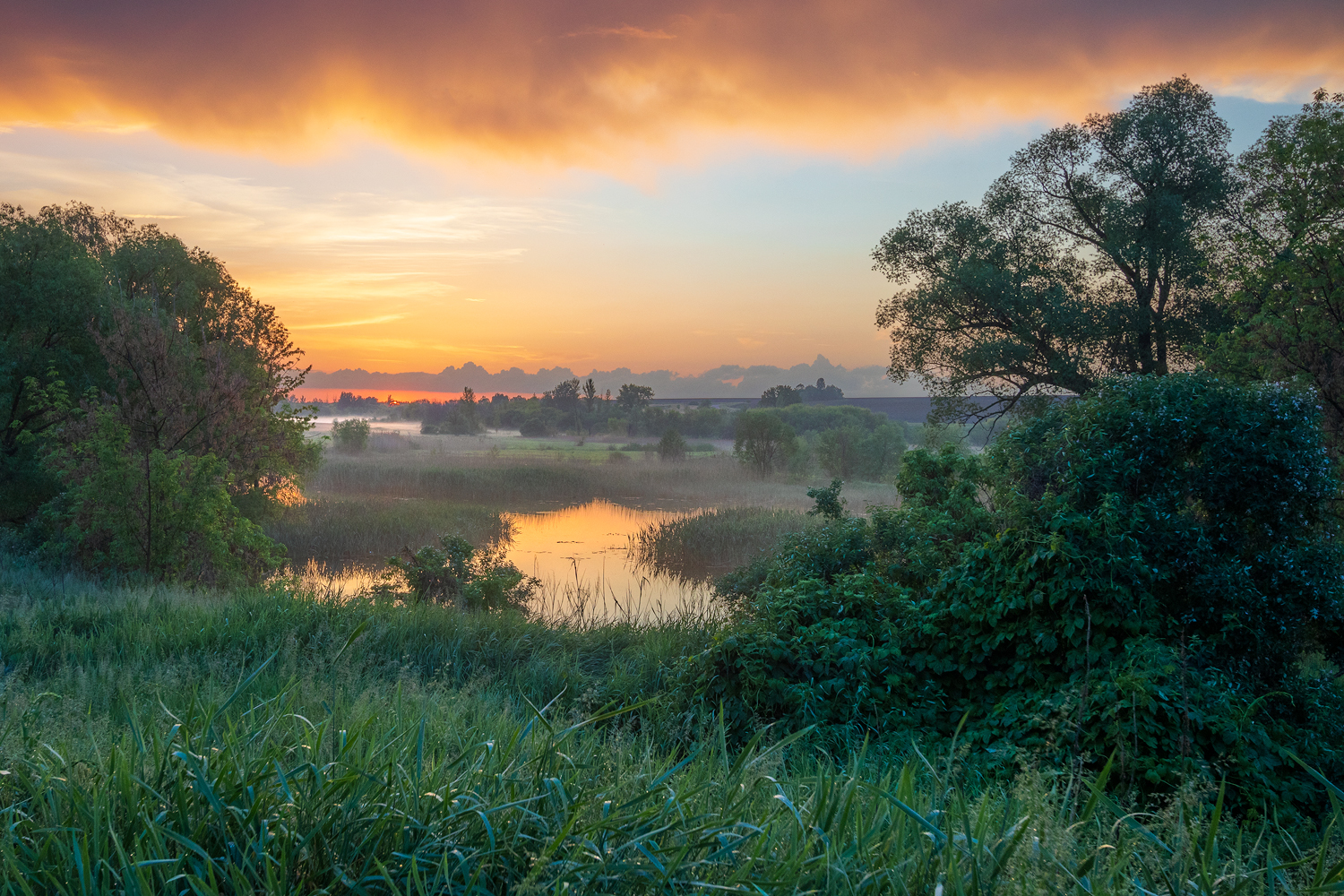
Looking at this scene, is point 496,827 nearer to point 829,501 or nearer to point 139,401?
point 829,501

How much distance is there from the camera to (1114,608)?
19.5ft

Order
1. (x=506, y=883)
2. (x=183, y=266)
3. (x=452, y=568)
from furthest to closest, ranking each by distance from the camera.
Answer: (x=183, y=266) → (x=452, y=568) → (x=506, y=883)

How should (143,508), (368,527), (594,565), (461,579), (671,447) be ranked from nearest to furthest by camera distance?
(143,508) < (461,579) < (594,565) < (368,527) < (671,447)

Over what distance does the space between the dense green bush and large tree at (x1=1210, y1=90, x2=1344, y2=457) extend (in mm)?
5517

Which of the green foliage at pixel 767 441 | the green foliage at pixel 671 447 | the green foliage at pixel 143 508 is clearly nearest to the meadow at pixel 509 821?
the green foliage at pixel 143 508

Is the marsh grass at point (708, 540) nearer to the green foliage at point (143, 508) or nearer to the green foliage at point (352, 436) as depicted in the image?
the green foliage at point (143, 508)

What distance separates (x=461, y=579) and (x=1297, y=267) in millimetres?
15906

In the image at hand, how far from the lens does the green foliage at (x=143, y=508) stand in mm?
13109

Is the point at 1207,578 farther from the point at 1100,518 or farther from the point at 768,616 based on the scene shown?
the point at 768,616

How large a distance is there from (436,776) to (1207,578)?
645 centimetres

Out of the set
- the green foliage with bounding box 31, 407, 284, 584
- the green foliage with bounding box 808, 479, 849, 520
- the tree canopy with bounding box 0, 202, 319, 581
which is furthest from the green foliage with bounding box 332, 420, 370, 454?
the green foliage with bounding box 808, 479, 849, 520

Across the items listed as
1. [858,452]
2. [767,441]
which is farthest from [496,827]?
[858,452]

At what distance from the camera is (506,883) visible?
6.57ft

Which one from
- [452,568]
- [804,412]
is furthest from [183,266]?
[804,412]
